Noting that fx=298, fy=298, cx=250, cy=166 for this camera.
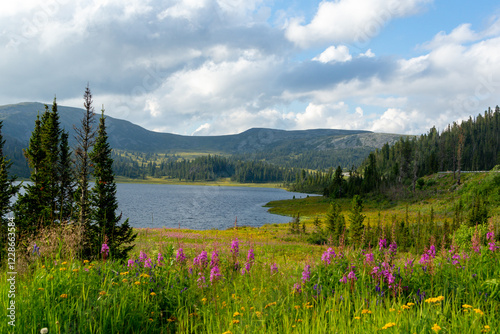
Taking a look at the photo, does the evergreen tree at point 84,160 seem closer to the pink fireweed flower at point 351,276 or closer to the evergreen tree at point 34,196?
the evergreen tree at point 34,196

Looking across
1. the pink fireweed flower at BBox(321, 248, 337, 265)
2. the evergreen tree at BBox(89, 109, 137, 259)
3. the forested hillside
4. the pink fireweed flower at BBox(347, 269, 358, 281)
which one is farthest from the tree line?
the forested hillside

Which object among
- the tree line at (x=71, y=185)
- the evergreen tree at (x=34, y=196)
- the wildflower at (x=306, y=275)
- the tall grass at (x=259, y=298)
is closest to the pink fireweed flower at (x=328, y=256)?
the tall grass at (x=259, y=298)

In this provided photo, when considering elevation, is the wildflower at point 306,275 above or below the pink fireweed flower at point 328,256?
below

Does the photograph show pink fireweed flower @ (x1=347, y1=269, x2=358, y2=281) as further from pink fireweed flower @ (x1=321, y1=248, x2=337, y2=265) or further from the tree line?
the tree line

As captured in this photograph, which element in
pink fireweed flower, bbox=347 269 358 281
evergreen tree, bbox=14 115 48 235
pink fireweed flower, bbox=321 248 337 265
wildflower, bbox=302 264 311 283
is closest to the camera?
pink fireweed flower, bbox=347 269 358 281

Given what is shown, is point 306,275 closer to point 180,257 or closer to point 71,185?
point 180,257

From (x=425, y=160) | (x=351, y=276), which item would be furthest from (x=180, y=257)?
(x=425, y=160)

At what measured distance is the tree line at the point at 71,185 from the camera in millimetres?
20250

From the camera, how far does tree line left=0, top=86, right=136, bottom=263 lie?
2025 centimetres

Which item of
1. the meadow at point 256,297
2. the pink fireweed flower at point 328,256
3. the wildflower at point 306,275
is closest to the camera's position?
the meadow at point 256,297

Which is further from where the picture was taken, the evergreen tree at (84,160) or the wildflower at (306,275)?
the evergreen tree at (84,160)

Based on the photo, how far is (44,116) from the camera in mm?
28547

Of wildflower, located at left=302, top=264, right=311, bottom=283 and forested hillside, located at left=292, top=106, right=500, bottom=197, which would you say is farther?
forested hillside, located at left=292, top=106, right=500, bottom=197

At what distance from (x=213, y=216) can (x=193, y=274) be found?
7252 centimetres
